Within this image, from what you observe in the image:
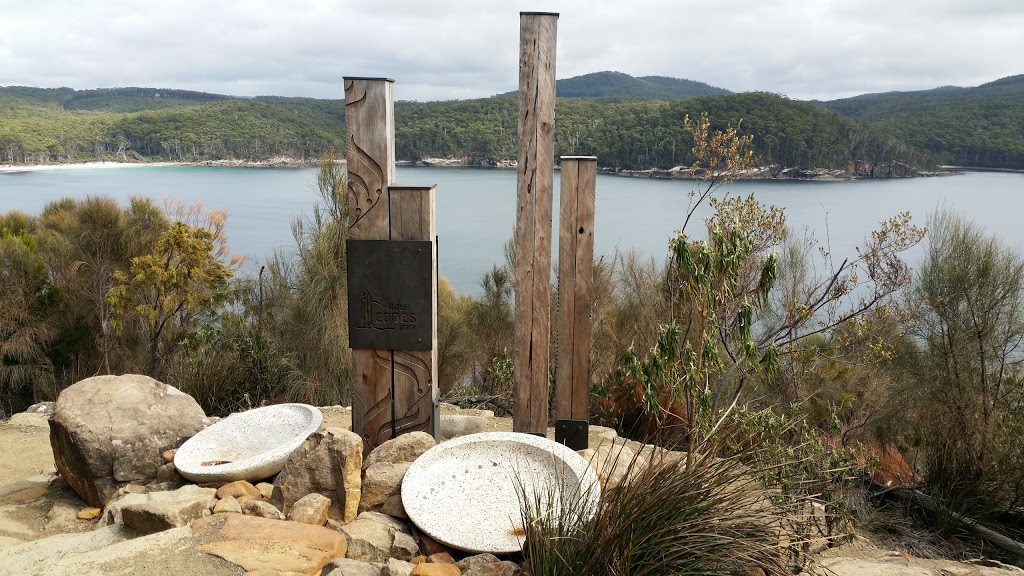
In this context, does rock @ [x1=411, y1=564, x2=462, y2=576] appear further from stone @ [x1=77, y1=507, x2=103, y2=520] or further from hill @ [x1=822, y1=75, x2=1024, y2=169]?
hill @ [x1=822, y1=75, x2=1024, y2=169]

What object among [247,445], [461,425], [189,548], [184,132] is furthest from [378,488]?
[184,132]

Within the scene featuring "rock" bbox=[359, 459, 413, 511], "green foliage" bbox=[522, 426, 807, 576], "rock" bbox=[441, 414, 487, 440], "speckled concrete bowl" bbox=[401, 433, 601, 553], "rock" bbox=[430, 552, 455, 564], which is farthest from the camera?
"rock" bbox=[441, 414, 487, 440]

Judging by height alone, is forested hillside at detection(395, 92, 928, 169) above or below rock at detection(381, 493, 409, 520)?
above

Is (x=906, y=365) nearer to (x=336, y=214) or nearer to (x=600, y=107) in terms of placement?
(x=336, y=214)

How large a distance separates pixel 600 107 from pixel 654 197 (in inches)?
118

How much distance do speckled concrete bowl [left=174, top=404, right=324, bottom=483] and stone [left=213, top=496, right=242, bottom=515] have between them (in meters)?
0.29

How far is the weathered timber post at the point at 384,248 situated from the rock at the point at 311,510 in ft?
3.42

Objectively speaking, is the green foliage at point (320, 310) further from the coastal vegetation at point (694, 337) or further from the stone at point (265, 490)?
the stone at point (265, 490)

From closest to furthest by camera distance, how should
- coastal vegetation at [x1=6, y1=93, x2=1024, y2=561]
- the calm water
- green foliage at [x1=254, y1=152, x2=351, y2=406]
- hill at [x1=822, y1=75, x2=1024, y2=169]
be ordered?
coastal vegetation at [x1=6, y1=93, x2=1024, y2=561] → green foliage at [x1=254, y1=152, x2=351, y2=406] → the calm water → hill at [x1=822, y1=75, x2=1024, y2=169]

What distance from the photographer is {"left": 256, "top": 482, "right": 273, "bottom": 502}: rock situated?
11.6 ft

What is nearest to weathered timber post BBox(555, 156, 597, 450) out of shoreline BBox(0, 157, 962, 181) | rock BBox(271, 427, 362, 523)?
rock BBox(271, 427, 362, 523)

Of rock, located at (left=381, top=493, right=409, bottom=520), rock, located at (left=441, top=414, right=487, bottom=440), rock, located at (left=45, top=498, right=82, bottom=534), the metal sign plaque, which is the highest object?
the metal sign plaque

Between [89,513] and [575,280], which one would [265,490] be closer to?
[89,513]

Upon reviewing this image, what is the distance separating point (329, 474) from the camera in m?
3.37
